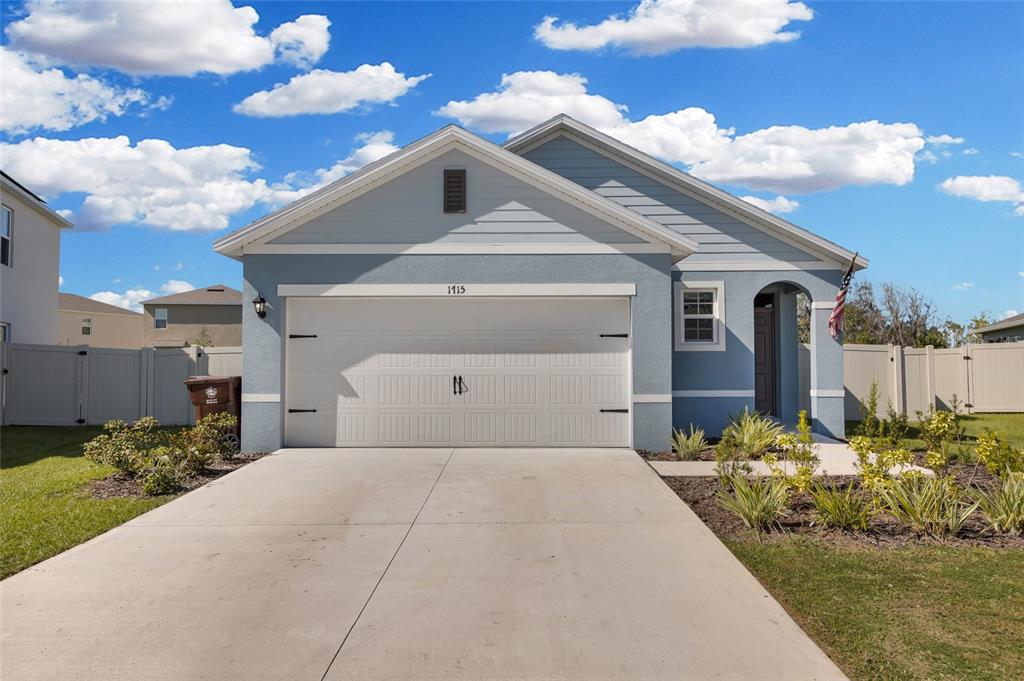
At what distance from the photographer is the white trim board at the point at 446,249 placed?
11.4 meters

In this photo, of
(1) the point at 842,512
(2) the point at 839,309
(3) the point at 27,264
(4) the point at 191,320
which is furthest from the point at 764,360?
(4) the point at 191,320

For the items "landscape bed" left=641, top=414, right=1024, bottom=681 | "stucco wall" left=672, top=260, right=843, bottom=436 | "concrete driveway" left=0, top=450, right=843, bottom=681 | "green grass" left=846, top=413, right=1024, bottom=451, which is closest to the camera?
"concrete driveway" left=0, top=450, right=843, bottom=681

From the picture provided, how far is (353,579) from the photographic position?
5.71 meters

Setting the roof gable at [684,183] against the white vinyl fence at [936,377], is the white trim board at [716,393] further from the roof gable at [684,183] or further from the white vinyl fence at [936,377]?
the white vinyl fence at [936,377]

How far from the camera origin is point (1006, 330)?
1256 inches

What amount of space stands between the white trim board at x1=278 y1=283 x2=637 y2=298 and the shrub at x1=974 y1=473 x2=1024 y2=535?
5446 mm

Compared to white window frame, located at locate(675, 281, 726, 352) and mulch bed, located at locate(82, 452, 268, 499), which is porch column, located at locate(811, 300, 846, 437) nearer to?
white window frame, located at locate(675, 281, 726, 352)

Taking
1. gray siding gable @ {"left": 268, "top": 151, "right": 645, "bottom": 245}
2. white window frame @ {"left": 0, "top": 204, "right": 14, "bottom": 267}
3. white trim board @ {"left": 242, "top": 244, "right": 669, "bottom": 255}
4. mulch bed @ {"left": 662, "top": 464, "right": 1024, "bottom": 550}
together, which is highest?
white window frame @ {"left": 0, "top": 204, "right": 14, "bottom": 267}

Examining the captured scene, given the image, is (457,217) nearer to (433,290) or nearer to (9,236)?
(433,290)

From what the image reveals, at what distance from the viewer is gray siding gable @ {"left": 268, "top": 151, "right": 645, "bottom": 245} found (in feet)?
37.5

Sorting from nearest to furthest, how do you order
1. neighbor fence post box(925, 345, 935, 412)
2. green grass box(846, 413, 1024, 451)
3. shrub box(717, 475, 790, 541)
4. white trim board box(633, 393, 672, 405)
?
shrub box(717, 475, 790, 541) < white trim board box(633, 393, 672, 405) < green grass box(846, 413, 1024, 451) < neighbor fence post box(925, 345, 935, 412)

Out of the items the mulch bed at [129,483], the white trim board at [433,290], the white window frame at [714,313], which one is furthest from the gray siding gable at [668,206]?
the mulch bed at [129,483]

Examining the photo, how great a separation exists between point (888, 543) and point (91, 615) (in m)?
6.50

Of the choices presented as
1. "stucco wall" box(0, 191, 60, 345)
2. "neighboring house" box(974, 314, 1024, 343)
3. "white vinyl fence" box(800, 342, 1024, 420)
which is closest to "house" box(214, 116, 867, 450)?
"white vinyl fence" box(800, 342, 1024, 420)
